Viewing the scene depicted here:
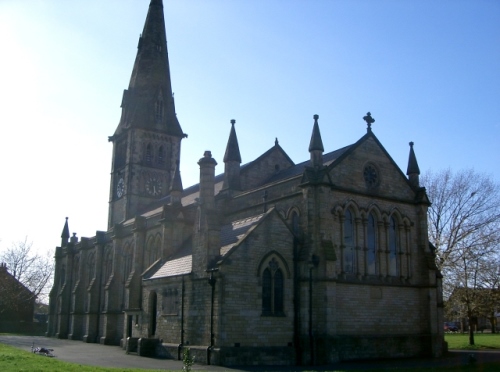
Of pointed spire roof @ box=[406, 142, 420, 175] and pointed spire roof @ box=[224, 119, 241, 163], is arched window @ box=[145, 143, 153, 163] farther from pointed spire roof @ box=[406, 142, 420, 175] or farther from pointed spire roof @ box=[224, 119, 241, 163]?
pointed spire roof @ box=[406, 142, 420, 175]

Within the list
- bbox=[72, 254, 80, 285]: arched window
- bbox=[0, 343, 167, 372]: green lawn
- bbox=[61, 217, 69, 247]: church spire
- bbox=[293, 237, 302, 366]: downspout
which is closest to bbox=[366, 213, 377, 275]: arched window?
bbox=[293, 237, 302, 366]: downspout

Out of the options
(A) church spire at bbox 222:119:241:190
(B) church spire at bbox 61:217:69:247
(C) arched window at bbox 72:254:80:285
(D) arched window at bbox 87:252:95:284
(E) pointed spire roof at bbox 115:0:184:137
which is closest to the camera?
(A) church spire at bbox 222:119:241:190

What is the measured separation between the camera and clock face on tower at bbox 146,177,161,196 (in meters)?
55.6

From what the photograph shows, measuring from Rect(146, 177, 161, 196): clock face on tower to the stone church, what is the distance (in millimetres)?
14915

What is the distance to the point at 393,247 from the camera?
3177cm

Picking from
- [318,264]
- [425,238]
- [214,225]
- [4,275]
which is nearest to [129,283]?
[214,225]

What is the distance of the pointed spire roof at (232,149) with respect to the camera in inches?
1489

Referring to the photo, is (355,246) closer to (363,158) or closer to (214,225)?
(363,158)

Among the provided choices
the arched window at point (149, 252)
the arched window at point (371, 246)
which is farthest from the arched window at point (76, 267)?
the arched window at point (371, 246)

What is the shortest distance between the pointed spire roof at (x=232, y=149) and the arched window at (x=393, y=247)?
38.1 ft

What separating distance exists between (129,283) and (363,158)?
19660 mm

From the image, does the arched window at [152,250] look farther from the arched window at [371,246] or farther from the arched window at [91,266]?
the arched window at [371,246]

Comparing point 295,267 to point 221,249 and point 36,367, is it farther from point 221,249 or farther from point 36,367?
point 36,367

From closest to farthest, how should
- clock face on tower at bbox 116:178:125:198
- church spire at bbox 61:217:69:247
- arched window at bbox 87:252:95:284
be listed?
arched window at bbox 87:252:95:284, clock face on tower at bbox 116:178:125:198, church spire at bbox 61:217:69:247
